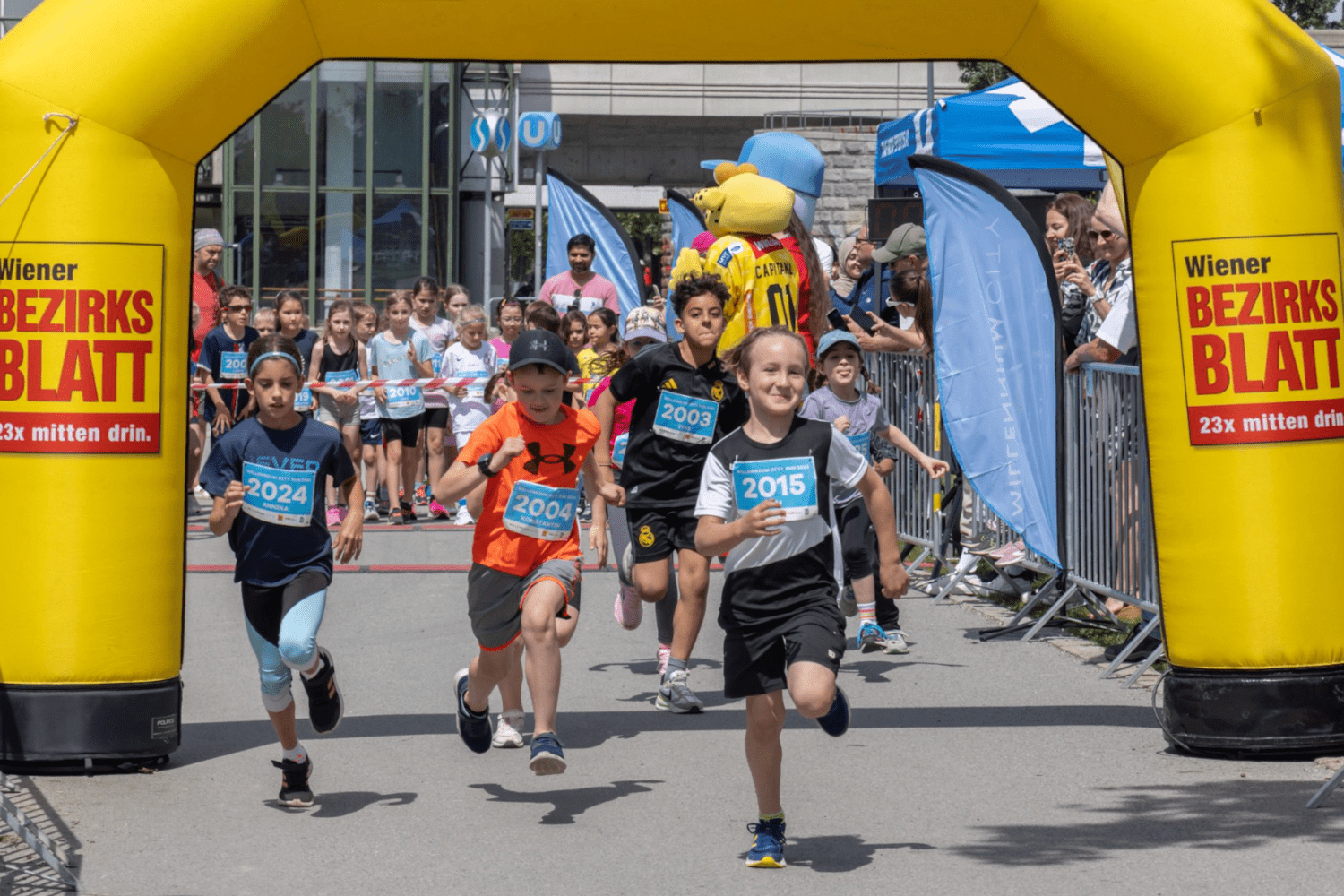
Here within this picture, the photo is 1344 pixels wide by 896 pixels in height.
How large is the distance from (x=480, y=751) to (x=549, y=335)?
1.57m

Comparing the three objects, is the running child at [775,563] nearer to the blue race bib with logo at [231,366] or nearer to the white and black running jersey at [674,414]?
the white and black running jersey at [674,414]

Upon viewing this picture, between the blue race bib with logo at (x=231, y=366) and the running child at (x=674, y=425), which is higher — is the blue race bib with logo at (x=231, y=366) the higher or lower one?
the higher one

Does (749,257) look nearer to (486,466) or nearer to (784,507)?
(486,466)

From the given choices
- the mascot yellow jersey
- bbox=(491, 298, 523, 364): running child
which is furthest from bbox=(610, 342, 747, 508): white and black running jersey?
bbox=(491, 298, 523, 364): running child

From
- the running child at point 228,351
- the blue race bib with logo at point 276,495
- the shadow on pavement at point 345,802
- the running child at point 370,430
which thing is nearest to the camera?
the shadow on pavement at point 345,802

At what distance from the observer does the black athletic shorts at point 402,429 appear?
14.2 metres

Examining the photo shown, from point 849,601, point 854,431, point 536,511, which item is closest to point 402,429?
point 849,601

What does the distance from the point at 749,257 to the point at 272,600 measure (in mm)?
3226

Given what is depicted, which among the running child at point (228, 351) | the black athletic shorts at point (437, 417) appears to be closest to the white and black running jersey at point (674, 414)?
the running child at point (228, 351)

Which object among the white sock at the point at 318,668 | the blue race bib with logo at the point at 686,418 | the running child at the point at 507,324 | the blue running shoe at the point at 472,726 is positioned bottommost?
the blue running shoe at the point at 472,726

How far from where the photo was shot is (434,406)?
47.8 feet

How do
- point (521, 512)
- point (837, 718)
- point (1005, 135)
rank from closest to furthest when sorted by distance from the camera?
point (837, 718)
point (521, 512)
point (1005, 135)

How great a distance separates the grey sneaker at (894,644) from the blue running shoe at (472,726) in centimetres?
287

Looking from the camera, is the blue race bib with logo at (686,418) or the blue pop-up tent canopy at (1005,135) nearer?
the blue race bib with logo at (686,418)
